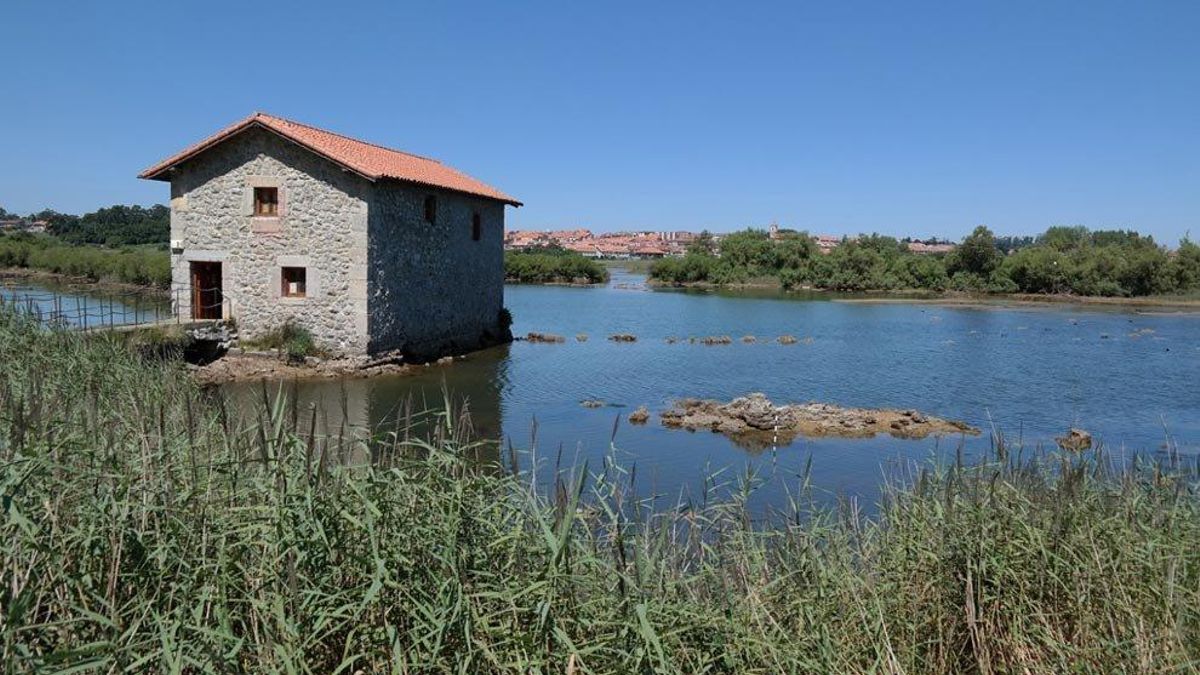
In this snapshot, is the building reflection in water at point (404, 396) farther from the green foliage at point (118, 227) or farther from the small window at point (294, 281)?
the green foliage at point (118, 227)

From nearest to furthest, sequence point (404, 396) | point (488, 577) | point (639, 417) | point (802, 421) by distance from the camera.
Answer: point (488, 577) → point (802, 421) → point (639, 417) → point (404, 396)

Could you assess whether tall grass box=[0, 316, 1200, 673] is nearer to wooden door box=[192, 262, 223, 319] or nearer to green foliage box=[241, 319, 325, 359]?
green foliage box=[241, 319, 325, 359]

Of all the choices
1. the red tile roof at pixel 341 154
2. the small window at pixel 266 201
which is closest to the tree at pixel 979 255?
the red tile roof at pixel 341 154

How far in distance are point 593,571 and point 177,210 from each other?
813 inches

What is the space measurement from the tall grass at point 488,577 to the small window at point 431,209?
60.9 feet

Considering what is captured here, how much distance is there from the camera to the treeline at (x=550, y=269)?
75625 mm

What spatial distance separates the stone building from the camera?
809 inches

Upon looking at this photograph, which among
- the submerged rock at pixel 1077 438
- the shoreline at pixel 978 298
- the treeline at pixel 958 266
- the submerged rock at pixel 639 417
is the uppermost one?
the treeline at pixel 958 266

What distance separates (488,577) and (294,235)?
60.5 feet

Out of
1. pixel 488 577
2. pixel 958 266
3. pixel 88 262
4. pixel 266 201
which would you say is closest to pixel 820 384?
pixel 266 201

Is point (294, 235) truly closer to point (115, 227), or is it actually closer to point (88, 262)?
point (88, 262)

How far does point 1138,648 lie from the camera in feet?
13.8

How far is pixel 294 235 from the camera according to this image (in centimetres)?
2094

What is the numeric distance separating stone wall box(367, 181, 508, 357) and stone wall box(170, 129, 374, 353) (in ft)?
2.00
